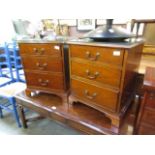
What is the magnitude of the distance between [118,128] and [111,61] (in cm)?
44

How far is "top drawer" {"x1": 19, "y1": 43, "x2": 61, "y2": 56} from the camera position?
1030mm

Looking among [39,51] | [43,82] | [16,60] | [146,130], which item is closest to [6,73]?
[16,60]

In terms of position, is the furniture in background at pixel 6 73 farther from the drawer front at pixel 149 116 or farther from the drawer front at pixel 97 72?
the drawer front at pixel 149 116

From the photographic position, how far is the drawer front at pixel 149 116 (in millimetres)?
711

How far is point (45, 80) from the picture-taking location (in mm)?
1191

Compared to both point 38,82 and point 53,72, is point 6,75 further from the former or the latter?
point 53,72

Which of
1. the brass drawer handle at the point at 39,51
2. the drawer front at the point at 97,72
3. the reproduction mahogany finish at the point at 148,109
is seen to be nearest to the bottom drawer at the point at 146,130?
the reproduction mahogany finish at the point at 148,109

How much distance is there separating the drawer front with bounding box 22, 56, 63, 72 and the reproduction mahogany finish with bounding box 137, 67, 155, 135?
63 centimetres

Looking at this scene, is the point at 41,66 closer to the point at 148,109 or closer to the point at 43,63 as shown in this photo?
the point at 43,63

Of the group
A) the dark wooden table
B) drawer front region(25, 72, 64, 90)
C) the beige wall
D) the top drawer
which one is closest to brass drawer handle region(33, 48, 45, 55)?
the top drawer

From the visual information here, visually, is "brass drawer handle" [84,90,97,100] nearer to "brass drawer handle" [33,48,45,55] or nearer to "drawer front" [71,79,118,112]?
"drawer front" [71,79,118,112]

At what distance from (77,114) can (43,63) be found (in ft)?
1.61
